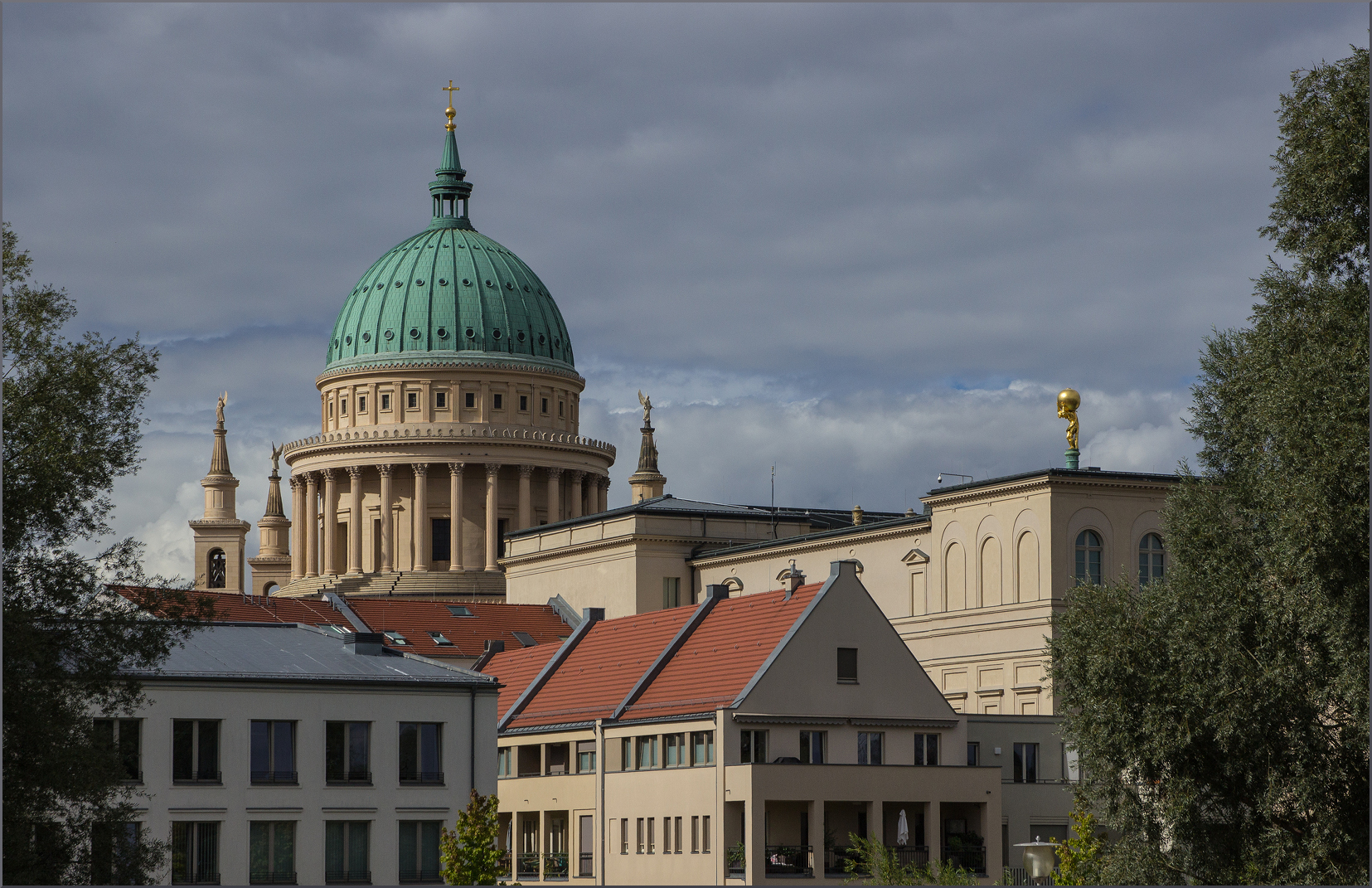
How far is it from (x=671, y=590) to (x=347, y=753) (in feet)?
166

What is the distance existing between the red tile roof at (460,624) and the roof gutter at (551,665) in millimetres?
9365

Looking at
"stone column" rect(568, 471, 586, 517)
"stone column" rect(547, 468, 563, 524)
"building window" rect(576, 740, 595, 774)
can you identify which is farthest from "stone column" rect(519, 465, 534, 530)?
"building window" rect(576, 740, 595, 774)

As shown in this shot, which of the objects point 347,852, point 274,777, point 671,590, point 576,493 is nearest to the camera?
point 274,777

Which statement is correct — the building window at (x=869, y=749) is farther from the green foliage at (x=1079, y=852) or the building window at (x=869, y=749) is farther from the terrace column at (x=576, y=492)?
the terrace column at (x=576, y=492)

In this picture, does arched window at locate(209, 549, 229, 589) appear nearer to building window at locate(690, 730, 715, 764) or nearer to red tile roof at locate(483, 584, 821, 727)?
red tile roof at locate(483, 584, 821, 727)

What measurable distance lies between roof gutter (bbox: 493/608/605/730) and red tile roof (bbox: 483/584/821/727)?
0.79ft

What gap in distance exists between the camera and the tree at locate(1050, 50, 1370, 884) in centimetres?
4144

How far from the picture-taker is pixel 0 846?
126 ft

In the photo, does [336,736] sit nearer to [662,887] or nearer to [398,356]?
[662,887]

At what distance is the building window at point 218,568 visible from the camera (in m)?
181

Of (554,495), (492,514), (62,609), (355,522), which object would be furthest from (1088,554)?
(355,522)

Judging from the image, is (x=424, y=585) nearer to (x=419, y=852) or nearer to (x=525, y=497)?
(x=525, y=497)

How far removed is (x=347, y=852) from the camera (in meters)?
60.4

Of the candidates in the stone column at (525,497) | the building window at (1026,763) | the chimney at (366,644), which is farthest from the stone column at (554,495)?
the chimney at (366,644)
